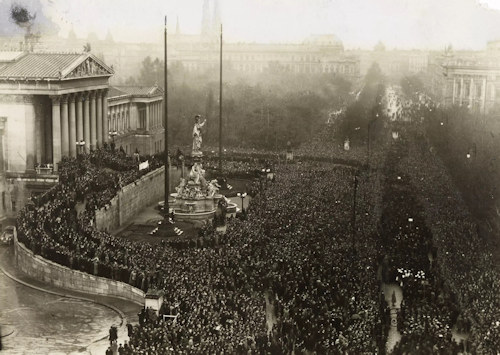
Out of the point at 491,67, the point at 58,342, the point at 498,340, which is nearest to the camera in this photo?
the point at 498,340

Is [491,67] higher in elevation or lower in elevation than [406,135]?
higher

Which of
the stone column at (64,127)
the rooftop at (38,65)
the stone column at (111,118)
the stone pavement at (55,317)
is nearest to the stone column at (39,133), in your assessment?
the stone column at (64,127)

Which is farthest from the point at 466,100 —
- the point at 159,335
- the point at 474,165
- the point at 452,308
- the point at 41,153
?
the point at 159,335

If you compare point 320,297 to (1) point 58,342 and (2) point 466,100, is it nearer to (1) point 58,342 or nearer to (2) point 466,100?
(1) point 58,342

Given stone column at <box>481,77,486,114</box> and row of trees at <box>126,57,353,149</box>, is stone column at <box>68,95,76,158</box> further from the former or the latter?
stone column at <box>481,77,486,114</box>

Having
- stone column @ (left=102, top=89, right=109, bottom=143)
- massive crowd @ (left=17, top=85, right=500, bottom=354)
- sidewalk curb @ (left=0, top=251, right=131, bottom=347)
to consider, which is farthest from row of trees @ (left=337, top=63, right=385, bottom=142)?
sidewalk curb @ (left=0, top=251, right=131, bottom=347)

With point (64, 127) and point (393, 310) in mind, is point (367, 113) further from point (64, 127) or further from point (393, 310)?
point (393, 310)
